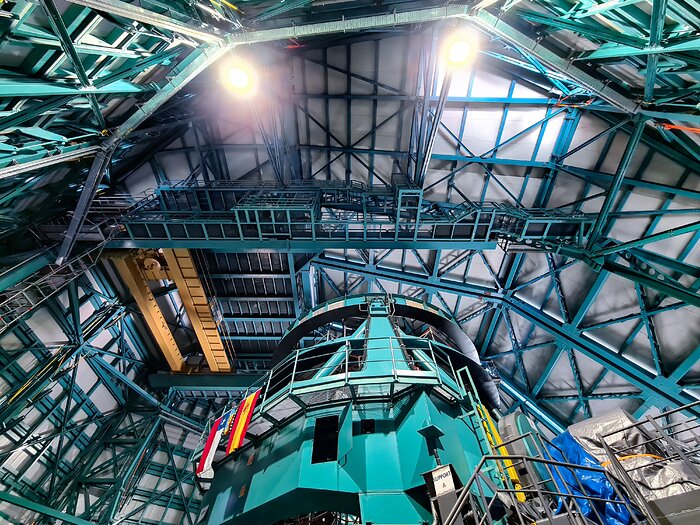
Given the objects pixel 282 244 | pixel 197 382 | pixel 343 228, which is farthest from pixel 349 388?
pixel 197 382

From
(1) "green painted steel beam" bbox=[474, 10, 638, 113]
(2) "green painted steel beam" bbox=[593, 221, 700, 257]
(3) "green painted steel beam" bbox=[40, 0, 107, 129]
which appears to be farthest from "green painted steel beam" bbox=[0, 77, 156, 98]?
(2) "green painted steel beam" bbox=[593, 221, 700, 257]

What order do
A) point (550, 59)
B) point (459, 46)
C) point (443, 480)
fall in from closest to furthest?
1. point (443, 480)
2. point (550, 59)
3. point (459, 46)

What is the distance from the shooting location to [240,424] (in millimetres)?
7270

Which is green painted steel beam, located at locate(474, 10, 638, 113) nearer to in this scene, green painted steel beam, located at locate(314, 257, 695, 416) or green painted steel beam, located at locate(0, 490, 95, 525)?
green painted steel beam, located at locate(314, 257, 695, 416)

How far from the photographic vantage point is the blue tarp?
477cm

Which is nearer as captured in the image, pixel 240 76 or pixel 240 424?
pixel 240 424

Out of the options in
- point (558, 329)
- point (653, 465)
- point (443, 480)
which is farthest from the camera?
point (558, 329)

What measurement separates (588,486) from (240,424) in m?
6.91

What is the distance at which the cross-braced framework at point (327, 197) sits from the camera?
26.3 feet

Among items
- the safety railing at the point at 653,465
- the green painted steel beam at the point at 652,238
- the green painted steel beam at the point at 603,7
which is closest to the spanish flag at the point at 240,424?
the safety railing at the point at 653,465

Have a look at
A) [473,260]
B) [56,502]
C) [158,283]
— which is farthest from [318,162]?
[56,502]

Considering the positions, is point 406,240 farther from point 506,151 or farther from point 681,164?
point 681,164

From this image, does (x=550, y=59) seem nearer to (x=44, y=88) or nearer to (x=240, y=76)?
(x=240, y=76)

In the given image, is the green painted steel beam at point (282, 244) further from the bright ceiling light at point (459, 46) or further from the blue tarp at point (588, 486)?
the blue tarp at point (588, 486)
